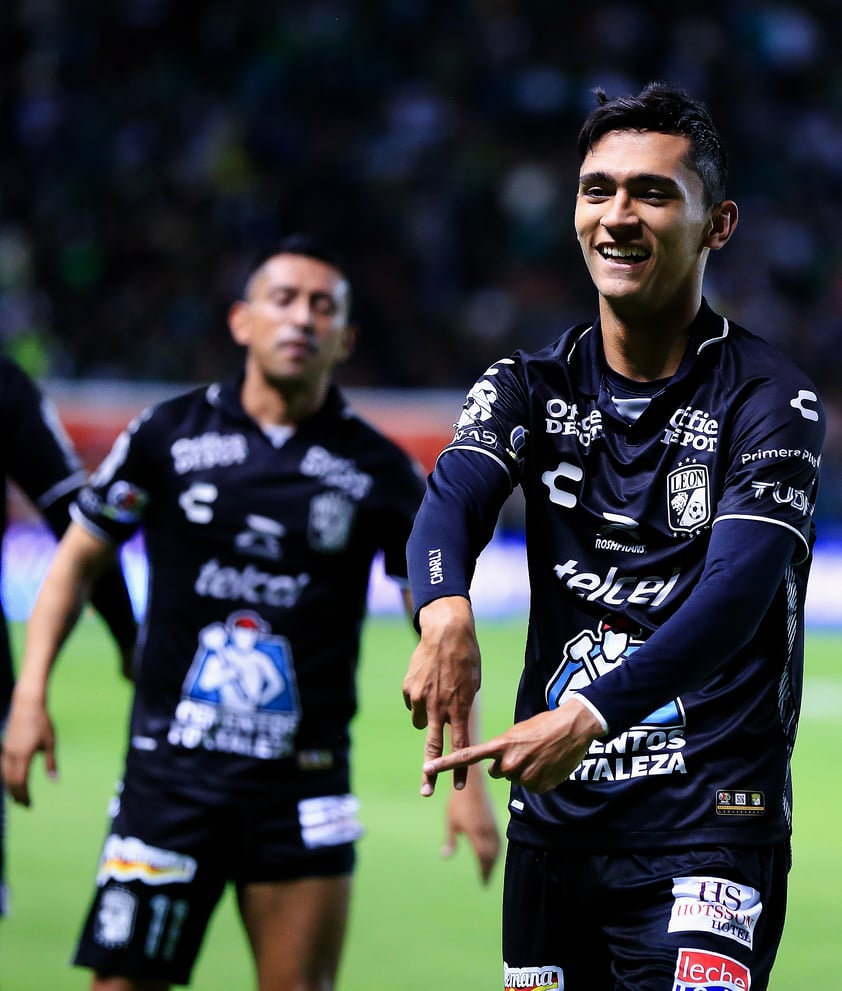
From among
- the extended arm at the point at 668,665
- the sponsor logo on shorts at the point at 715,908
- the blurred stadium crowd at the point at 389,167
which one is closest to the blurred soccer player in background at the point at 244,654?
the sponsor logo on shorts at the point at 715,908

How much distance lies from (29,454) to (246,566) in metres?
0.84

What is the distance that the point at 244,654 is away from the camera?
4.49 metres

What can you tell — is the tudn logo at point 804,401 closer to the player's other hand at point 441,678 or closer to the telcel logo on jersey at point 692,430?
the telcel logo on jersey at point 692,430

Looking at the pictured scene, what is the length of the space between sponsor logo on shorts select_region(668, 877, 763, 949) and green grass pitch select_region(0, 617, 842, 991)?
118 inches

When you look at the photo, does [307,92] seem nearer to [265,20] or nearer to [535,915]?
[265,20]

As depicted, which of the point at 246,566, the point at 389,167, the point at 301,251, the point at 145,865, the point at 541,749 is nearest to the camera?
the point at 541,749

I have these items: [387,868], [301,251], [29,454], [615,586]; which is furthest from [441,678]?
[387,868]

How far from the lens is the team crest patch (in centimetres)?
298

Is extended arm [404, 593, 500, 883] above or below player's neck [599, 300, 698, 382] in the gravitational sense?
below

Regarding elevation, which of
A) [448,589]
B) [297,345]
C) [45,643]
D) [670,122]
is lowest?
[448,589]

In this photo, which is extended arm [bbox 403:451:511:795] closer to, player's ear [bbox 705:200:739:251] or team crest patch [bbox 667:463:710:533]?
team crest patch [bbox 667:463:710:533]

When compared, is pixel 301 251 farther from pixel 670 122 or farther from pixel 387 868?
pixel 387 868


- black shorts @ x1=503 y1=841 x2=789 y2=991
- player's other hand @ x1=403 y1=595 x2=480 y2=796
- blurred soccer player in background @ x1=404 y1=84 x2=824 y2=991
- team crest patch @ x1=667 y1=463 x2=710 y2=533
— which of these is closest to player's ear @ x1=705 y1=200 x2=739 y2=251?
blurred soccer player in background @ x1=404 y1=84 x2=824 y2=991

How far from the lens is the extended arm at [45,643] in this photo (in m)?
4.45
